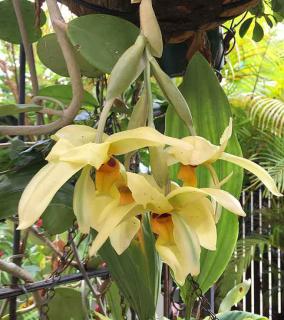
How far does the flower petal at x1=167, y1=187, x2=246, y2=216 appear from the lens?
257mm

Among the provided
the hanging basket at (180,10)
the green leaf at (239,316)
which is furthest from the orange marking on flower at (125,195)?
the green leaf at (239,316)

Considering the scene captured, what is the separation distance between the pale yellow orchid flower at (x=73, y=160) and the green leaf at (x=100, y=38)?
0.33 feet

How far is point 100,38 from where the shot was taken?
0.36 m

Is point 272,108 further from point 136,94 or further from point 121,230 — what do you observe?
point 121,230

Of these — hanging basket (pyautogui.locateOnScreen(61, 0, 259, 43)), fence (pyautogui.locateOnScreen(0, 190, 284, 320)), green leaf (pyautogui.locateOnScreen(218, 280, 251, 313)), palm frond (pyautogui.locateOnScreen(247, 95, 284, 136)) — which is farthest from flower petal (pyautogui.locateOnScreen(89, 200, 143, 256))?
fence (pyautogui.locateOnScreen(0, 190, 284, 320))

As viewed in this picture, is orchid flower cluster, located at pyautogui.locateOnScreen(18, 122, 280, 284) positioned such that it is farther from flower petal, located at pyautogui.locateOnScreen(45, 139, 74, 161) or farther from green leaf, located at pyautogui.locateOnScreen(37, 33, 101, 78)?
green leaf, located at pyautogui.locateOnScreen(37, 33, 101, 78)

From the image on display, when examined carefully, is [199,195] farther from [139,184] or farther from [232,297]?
[232,297]

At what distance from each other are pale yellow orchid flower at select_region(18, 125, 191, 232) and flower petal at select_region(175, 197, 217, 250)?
4 cm

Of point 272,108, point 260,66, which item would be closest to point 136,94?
point 272,108

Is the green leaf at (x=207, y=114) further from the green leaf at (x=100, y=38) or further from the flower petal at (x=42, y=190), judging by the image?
the flower petal at (x=42, y=190)

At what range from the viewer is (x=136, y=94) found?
66cm

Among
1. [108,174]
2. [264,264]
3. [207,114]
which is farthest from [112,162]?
[264,264]

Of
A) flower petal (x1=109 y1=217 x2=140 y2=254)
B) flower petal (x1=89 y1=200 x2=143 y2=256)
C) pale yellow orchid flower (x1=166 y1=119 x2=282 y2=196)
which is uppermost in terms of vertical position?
pale yellow orchid flower (x1=166 y1=119 x2=282 y2=196)

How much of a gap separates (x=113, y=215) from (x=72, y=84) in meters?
0.16
